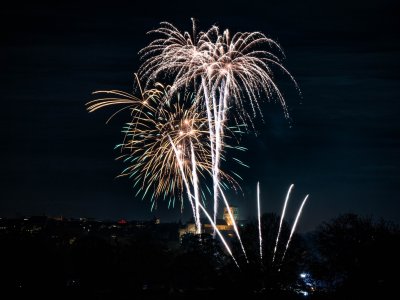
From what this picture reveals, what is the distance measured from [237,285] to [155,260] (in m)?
21.6

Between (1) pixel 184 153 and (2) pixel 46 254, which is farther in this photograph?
(2) pixel 46 254

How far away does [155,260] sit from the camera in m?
78.1

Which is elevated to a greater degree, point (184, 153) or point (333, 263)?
point (184, 153)

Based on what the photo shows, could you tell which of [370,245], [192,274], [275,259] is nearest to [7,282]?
[192,274]

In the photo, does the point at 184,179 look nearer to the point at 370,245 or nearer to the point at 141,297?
the point at 141,297

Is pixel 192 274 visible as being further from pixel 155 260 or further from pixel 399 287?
pixel 399 287

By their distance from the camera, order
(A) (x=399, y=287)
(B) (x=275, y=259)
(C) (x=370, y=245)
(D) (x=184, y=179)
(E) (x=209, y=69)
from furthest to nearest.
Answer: (B) (x=275, y=259), (C) (x=370, y=245), (D) (x=184, y=179), (E) (x=209, y=69), (A) (x=399, y=287)

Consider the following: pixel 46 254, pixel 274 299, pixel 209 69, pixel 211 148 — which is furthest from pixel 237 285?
pixel 46 254

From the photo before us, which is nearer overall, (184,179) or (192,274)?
(184,179)

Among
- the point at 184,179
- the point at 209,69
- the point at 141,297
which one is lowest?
the point at 141,297

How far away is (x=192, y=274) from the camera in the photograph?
7219 centimetres

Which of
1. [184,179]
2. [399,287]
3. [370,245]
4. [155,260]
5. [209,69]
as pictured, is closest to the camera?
[399,287]

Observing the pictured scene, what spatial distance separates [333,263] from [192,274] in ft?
51.4

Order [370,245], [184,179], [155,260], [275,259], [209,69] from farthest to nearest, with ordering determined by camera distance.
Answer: [155,260], [275,259], [370,245], [184,179], [209,69]
